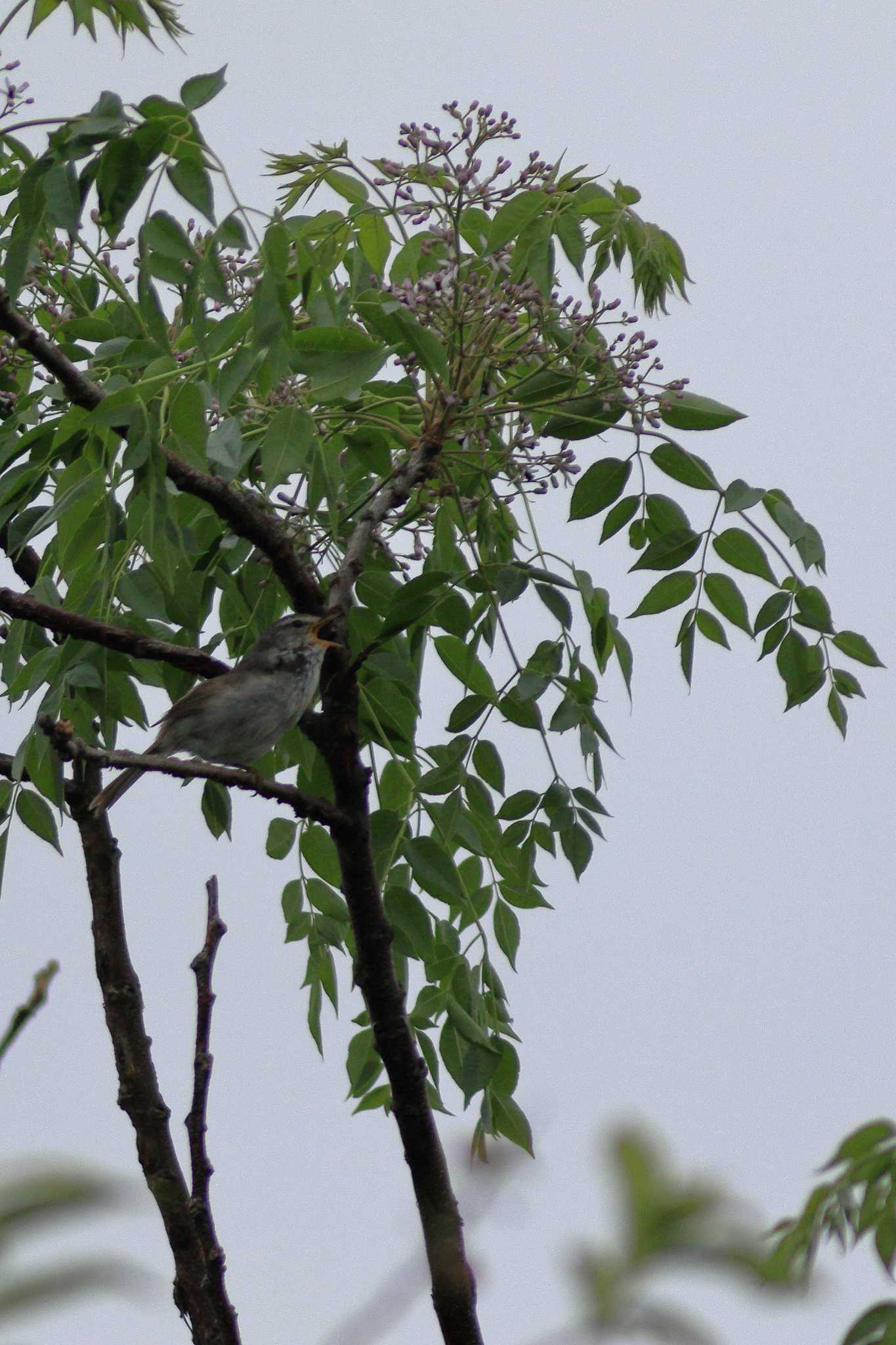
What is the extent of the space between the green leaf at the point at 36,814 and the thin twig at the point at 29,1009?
2.91 metres

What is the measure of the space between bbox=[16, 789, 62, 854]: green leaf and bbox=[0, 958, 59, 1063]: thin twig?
9.55ft

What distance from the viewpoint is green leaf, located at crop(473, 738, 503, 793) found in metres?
4.09

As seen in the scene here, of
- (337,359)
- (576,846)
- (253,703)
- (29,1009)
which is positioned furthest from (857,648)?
(29,1009)

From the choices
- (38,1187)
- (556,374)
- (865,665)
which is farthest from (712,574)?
A: (38,1187)

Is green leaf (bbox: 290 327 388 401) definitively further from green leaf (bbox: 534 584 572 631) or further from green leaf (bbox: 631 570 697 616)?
green leaf (bbox: 631 570 697 616)

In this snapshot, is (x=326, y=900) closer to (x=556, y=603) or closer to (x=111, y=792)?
(x=111, y=792)

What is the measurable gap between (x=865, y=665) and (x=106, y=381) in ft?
7.31

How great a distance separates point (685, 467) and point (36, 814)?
6.48 feet

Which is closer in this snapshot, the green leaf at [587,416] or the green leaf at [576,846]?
the green leaf at [587,416]

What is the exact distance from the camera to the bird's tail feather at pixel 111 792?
4.33 m

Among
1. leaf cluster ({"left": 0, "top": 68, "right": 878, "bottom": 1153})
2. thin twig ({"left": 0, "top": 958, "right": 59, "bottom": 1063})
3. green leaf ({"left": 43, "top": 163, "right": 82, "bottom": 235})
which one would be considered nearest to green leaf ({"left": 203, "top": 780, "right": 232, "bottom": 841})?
leaf cluster ({"left": 0, "top": 68, "right": 878, "bottom": 1153})

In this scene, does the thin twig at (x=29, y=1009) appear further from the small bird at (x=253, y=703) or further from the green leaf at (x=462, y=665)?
the small bird at (x=253, y=703)

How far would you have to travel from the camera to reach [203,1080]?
2.91 metres

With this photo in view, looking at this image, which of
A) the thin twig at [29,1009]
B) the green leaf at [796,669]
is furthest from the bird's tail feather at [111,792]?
the thin twig at [29,1009]
